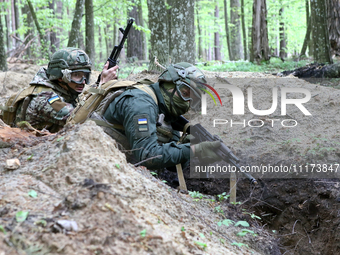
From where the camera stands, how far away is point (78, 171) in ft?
7.22

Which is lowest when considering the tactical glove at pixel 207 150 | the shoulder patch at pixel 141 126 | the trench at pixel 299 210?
the trench at pixel 299 210

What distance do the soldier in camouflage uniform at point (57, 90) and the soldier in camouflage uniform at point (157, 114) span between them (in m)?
1.11

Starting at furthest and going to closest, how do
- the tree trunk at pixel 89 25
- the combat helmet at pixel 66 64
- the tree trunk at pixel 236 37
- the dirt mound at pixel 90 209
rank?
the tree trunk at pixel 236 37 < the tree trunk at pixel 89 25 < the combat helmet at pixel 66 64 < the dirt mound at pixel 90 209

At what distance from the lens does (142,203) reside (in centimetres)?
230

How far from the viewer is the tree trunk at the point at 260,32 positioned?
12.1m

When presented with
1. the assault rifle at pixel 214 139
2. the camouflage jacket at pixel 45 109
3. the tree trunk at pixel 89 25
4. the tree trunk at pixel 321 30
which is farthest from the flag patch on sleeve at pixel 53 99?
the tree trunk at pixel 321 30

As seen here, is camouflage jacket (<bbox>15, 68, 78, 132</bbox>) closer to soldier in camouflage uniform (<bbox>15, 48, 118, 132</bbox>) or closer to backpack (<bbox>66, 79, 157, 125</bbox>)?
soldier in camouflage uniform (<bbox>15, 48, 118, 132</bbox>)

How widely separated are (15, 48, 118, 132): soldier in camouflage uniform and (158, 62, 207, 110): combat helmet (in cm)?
133

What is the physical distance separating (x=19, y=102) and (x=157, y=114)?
2387 millimetres

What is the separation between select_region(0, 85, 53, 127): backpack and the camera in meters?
4.88

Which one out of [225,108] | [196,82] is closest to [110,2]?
[225,108]

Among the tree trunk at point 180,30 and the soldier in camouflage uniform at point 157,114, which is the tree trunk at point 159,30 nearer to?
the tree trunk at point 180,30

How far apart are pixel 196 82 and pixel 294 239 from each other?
2388 millimetres

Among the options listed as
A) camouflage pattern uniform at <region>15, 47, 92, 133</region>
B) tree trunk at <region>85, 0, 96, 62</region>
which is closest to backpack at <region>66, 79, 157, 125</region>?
camouflage pattern uniform at <region>15, 47, 92, 133</region>
